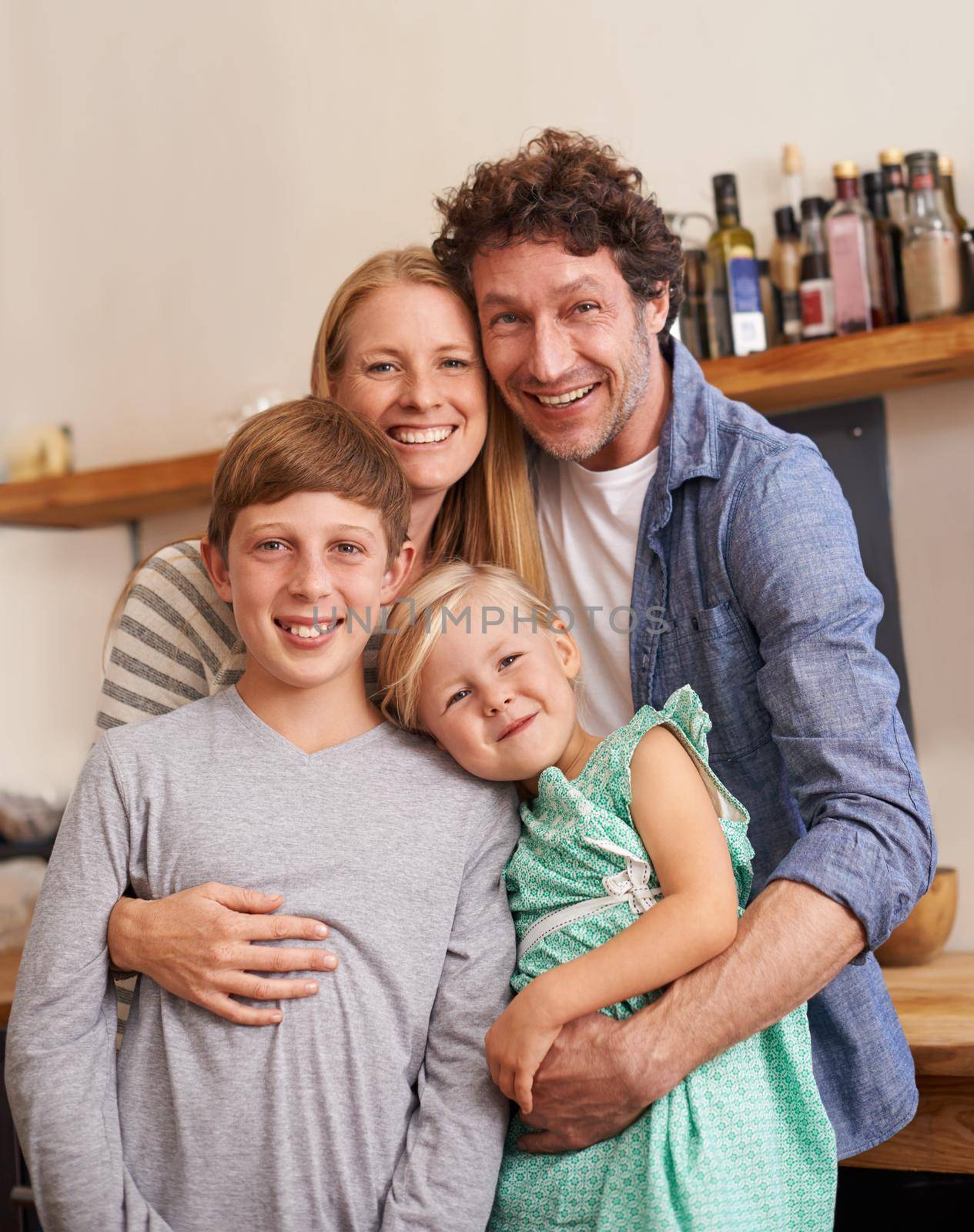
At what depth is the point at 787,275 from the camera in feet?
7.80

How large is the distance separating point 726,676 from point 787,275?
3.82 ft

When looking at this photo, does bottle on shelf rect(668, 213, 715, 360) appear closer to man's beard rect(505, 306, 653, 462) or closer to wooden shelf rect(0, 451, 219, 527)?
man's beard rect(505, 306, 653, 462)

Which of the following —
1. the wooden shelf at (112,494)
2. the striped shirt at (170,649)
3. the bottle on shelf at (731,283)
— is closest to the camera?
the striped shirt at (170,649)

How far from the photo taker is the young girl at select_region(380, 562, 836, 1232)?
1.16 metres

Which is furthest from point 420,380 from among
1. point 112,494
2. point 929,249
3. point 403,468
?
point 112,494

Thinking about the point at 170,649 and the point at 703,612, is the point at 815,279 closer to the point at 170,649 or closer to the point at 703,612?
the point at 703,612

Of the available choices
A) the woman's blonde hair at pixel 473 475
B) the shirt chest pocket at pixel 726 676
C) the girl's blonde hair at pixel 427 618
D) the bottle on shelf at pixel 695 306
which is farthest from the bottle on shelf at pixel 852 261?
the girl's blonde hair at pixel 427 618

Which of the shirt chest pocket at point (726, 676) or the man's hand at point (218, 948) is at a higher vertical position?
the shirt chest pocket at point (726, 676)

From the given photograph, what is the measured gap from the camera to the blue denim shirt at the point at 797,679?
1.32m

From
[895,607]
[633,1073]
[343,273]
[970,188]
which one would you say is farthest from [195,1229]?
[343,273]

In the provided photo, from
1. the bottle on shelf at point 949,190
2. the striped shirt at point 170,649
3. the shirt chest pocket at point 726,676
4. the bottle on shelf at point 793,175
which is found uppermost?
the bottle on shelf at point 793,175

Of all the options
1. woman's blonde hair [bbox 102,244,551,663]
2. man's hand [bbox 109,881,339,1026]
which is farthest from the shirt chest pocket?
man's hand [bbox 109,881,339,1026]

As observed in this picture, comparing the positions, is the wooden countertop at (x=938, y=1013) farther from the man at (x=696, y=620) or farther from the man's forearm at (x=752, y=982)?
the man's forearm at (x=752, y=982)

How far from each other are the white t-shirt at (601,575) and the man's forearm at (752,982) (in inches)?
18.3
